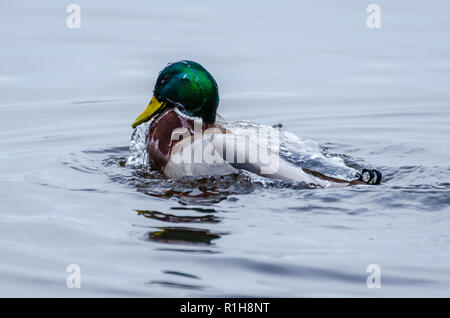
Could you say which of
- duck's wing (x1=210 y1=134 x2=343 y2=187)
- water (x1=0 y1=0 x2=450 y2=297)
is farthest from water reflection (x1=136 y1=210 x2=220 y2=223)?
duck's wing (x1=210 y1=134 x2=343 y2=187)

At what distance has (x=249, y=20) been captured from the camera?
12.6 m

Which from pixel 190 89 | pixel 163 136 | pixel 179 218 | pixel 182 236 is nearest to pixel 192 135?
pixel 163 136

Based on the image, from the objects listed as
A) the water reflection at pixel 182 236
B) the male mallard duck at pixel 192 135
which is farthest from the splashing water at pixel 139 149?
the water reflection at pixel 182 236

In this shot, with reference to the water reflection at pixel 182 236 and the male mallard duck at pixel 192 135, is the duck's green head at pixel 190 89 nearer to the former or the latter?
the male mallard duck at pixel 192 135

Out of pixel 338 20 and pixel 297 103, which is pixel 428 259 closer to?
pixel 297 103

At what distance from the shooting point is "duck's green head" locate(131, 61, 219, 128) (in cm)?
728

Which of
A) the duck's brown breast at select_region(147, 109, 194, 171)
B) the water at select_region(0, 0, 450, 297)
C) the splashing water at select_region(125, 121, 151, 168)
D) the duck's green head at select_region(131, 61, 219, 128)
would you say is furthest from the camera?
the splashing water at select_region(125, 121, 151, 168)

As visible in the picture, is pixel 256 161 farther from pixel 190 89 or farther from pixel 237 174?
pixel 190 89

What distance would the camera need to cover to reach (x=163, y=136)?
7.19 meters

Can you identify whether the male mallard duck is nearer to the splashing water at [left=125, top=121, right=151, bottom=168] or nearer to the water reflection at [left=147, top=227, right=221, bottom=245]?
the splashing water at [left=125, top=121, right=151, bottom=168]

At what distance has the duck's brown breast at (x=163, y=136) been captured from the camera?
7125mm

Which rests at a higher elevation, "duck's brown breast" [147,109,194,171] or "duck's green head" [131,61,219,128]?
"duck's green head" [131,61,219,128]

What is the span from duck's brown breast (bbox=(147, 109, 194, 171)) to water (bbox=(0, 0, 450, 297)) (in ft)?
0.46
